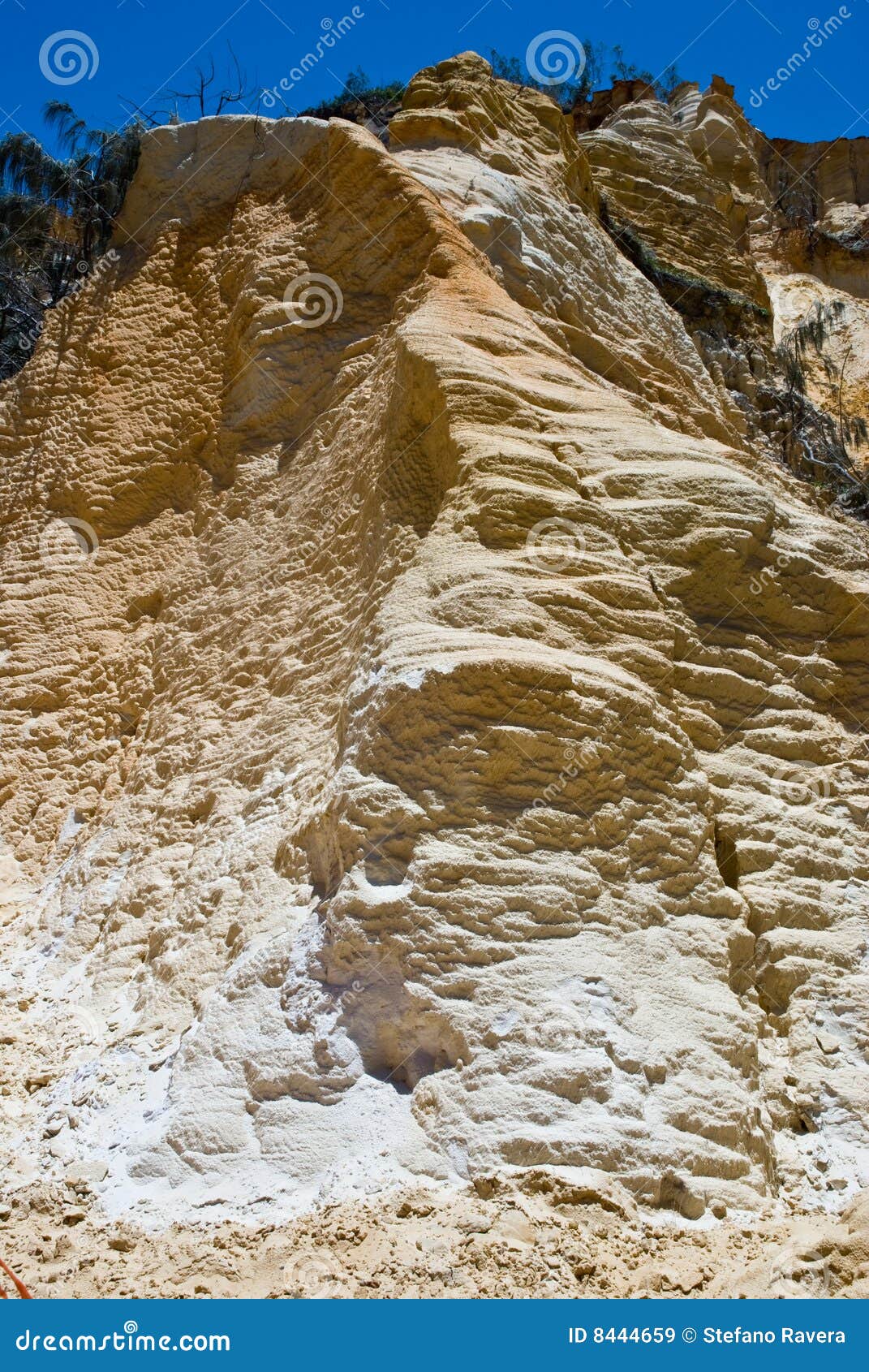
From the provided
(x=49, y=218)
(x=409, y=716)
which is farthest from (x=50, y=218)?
(x=409, y=716)

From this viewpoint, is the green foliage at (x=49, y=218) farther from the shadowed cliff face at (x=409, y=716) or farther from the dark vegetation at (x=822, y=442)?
the dark vegetation at (x=822, y=442)

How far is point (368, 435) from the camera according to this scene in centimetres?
651

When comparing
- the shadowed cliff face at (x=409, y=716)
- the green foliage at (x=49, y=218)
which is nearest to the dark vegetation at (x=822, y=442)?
the shadowed cliff face at (x=409, y=716)

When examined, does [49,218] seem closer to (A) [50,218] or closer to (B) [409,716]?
(A) [50,218]

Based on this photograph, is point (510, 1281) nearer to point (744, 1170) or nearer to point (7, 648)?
point (744, 1170)

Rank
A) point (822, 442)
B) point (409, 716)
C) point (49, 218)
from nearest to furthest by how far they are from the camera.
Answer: point (409, 716) → point (49, 218) → point (822, 442)

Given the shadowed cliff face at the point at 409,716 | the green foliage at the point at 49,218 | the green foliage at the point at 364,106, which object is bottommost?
the shadowed cliff face at the point at 409,716

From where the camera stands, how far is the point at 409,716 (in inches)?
182

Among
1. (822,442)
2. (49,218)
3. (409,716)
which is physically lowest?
(409,716)

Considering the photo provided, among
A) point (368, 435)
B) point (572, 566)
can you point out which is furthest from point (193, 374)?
point (572, 566)

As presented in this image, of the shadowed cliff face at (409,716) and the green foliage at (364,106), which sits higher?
the green foliage at (364,106)

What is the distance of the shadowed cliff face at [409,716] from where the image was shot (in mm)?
4133

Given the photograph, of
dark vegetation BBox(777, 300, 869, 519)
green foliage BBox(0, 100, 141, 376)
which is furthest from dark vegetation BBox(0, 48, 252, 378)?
dark vegetation BBox(777, 300, 869, 519)

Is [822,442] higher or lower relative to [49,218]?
lower
